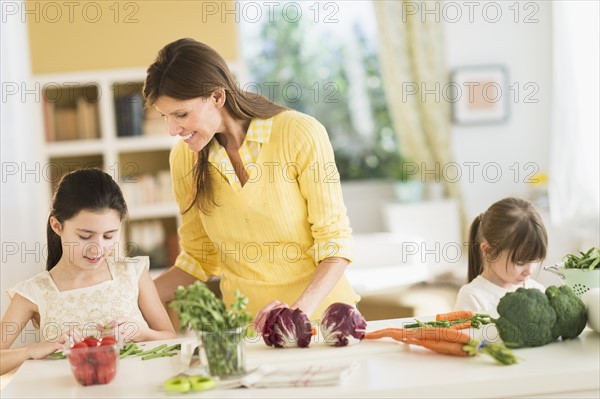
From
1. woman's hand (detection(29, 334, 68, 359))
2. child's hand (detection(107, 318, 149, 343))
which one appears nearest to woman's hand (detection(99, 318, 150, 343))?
child's hand (detection(107, 318, 149, 343))

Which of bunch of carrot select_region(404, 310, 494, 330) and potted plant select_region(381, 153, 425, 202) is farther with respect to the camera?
potted plant select_region(381, 153, 425, 202)

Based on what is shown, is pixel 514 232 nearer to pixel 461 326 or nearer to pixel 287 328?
pixel 461 326

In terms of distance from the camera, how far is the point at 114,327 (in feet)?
6.99

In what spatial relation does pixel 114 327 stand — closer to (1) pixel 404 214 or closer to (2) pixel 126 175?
(2) pixel 126 175

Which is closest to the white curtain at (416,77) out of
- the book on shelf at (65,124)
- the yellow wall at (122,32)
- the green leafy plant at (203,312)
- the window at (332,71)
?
the window at (332,71)

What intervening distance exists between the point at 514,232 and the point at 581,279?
0.47m

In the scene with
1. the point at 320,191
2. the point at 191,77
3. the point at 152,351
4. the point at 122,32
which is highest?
the point at 122,32

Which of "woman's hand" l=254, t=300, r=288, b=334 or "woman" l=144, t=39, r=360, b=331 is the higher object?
"woman" l=144, t=39, r=360, b=331

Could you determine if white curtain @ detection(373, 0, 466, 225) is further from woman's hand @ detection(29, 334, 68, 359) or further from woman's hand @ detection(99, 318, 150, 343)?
woman's hand @ detection(29, 334, 68, 359)

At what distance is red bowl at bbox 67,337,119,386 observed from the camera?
5.49ft

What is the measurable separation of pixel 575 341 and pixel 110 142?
4409 mm

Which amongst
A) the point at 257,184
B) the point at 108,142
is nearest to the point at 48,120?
the point at 108,142

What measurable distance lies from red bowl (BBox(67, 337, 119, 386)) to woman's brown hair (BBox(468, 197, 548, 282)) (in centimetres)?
123

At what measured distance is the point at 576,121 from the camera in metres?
5.32
